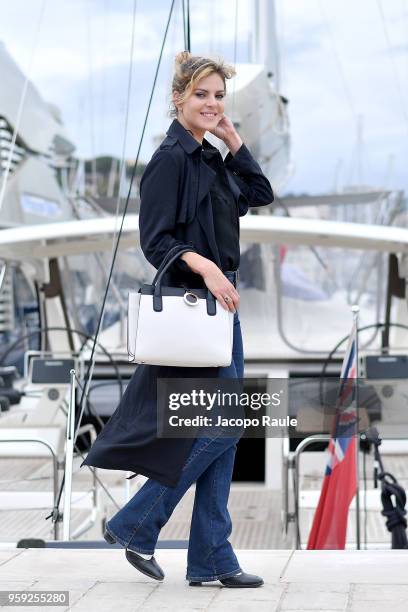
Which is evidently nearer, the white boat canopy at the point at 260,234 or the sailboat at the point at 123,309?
the sailboat at the point at 123,309

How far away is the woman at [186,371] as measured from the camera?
3580 mm

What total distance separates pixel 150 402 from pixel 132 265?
776cm

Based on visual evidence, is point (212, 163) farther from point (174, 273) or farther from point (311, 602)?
point (311, 602)

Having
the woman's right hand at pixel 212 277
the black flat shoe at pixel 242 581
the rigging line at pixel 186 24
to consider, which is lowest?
the black flat shoe at pixel 242 581

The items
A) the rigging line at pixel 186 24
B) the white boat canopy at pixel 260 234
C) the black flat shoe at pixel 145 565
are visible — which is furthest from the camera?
the white boat canopy at pixel 260 234

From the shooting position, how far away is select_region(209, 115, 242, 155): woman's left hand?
3.80 m

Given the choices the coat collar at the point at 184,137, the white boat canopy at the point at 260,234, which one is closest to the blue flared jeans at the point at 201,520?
the coat collar at the point at 184,137

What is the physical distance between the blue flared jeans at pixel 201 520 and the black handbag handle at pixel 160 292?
0.70ft

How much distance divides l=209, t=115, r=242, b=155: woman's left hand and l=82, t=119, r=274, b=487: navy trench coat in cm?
17

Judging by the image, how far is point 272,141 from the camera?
10.9 meters

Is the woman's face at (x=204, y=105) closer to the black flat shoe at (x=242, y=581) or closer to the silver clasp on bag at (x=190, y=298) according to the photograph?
the silver clasp on bag at (x=190, y=298)

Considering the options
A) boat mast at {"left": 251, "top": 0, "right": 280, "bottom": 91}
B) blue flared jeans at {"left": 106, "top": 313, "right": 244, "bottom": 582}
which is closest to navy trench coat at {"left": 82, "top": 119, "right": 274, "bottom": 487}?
blue flared jeans at {"left": 106, "top": 313, "right": 244, "bottom": 582}

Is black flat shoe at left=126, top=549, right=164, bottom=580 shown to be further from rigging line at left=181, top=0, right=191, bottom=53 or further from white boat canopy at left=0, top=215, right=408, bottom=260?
white boat canopy at left=0, top=215, right=408, bottom=260

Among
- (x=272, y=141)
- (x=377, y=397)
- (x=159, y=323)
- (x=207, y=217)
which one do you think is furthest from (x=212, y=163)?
(x=272, y=141)
